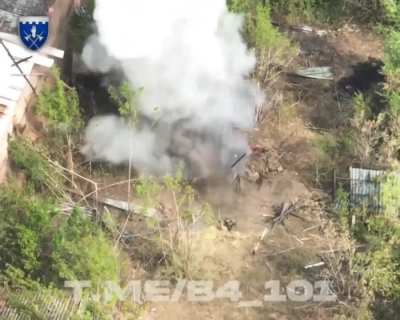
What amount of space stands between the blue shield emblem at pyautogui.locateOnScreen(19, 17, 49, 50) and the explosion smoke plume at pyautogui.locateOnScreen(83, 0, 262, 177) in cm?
89

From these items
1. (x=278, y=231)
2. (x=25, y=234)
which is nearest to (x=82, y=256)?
(x=25, y=234)

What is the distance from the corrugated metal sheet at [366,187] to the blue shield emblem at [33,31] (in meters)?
5.42

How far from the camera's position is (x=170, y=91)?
11438 mm

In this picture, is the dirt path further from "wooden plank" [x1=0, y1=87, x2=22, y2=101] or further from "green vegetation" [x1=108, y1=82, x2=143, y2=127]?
"wooden plank" [x1=0, y1=87, x2=22, y2=101]

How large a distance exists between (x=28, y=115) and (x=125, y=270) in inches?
121

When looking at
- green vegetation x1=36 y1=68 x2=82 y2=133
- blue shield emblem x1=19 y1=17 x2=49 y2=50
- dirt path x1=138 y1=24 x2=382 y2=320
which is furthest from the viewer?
blue shield emblem x1=19 y1=17 x2=49 y2=50

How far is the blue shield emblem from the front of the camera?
11.4m

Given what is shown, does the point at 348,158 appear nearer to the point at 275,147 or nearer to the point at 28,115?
the point at 275,147

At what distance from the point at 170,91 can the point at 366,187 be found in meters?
3.45

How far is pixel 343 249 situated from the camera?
992 centimetres

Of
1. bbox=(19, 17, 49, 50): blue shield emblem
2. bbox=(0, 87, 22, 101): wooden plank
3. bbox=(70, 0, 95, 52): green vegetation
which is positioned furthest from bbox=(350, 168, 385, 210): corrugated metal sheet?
bbox=(19, 17, 49, 50): blue shield emblem

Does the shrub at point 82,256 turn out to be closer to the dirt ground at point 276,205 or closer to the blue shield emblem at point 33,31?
the dirt ground at point 276,205

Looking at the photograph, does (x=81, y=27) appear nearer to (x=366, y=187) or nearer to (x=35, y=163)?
(x=35, y=163)

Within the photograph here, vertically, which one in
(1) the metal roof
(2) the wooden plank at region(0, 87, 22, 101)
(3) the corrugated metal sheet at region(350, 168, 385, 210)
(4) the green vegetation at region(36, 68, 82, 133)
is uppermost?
(1) the metal roof
